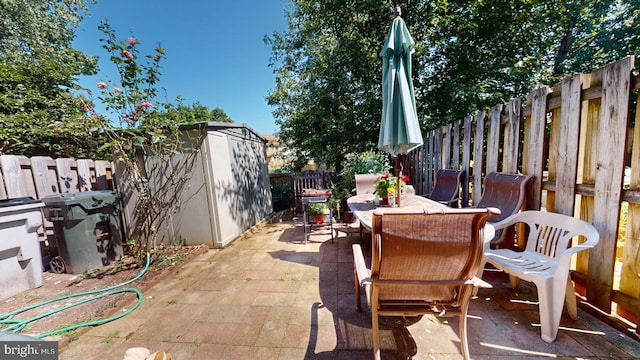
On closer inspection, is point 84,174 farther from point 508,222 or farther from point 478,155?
point 478,155

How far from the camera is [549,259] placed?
6.16ft

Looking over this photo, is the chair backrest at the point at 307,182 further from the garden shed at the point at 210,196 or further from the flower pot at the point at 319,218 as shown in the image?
the garden shed at the point at 210,196

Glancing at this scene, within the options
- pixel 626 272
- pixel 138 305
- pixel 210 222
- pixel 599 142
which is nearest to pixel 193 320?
pixel 138 305

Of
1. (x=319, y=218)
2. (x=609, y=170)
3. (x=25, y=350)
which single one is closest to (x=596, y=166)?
(x=609, y=170)

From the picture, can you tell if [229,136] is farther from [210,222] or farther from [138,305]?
[138,305]

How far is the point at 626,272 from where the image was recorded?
164 centimetres

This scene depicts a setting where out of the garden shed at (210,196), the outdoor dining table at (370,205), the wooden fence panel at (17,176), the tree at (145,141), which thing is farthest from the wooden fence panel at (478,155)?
the wooden fence panel at (17,176)

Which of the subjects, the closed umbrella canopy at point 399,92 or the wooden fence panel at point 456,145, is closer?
the closed umbrella canopy at point 399,92

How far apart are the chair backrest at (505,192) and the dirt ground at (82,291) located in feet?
13.3

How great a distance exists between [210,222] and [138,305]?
1.65 metres

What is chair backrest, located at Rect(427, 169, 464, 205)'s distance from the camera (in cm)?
346

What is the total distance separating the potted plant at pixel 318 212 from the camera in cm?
441

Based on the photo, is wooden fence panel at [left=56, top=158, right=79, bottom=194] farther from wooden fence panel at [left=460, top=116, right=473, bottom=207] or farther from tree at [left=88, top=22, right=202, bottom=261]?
wooden fence panel at [left=460, top=116, right=473, bottom=207]

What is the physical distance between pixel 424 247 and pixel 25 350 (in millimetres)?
1759
